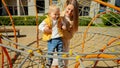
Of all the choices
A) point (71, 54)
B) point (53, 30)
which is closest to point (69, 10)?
point (53, 30)

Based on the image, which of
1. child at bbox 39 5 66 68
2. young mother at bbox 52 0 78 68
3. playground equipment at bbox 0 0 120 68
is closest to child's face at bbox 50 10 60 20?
child at bbox 39 5 66 68

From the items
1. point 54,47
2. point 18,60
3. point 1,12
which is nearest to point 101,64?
point 18,60

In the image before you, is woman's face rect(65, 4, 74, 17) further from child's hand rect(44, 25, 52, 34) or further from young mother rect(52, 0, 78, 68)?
child's hand rect(44, 25, 52, 34)

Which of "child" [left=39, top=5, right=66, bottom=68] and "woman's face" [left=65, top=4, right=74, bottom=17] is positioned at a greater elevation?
"woman's face" [left=65, top=4, right=74, bottom=17]

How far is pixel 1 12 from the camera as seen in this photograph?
1769 cm

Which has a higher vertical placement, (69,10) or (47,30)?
(69,10)

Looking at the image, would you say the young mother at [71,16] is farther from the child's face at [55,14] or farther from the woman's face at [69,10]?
the child's face at [55,14]

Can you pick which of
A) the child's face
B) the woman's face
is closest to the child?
the child's face

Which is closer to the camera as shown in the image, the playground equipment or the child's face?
the playground equipment

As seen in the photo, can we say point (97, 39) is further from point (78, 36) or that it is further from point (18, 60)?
point (18, 60)

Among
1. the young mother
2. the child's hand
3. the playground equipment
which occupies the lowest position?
the playground equipment

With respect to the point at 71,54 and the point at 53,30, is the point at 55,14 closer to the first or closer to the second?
the point at 53,30

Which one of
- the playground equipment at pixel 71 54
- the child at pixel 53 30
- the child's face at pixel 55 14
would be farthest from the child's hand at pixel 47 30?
the playground equipment at pixel 71 54

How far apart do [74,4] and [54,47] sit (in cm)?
55
